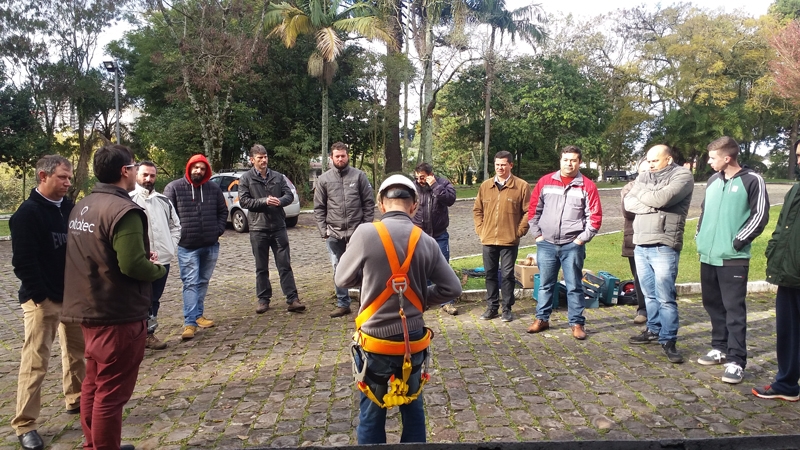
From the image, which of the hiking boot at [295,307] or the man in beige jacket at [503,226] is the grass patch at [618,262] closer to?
the man in beige jacket at [503,226]

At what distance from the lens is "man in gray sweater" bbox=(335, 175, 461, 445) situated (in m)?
2.86

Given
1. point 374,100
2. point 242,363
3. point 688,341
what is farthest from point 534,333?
point 374,100

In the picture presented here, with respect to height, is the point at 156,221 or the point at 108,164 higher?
the point at 108,164

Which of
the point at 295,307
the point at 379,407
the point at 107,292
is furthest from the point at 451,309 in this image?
the point at 107,292

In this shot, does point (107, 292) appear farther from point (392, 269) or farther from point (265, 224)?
point (265, 224)

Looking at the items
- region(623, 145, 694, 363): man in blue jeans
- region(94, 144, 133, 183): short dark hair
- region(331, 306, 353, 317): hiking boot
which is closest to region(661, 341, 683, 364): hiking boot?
region(623, 145, 694, 363): man in blue jeans

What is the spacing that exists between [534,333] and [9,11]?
31574mm

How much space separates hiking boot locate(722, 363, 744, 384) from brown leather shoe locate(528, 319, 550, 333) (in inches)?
74.3

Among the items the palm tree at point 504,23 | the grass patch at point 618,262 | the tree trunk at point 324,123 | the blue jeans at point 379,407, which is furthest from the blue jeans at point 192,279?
the palm tree at point 504,23

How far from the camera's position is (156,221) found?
18.4 feet

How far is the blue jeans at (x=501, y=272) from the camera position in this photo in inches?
258

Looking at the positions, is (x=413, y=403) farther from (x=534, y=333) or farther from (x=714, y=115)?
(x=714, y=115)

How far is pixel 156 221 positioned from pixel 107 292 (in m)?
2.59

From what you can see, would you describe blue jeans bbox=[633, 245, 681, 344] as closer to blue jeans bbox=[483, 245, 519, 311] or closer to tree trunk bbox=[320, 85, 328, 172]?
blue jeans bbox=[483, 245, 519, 311]
